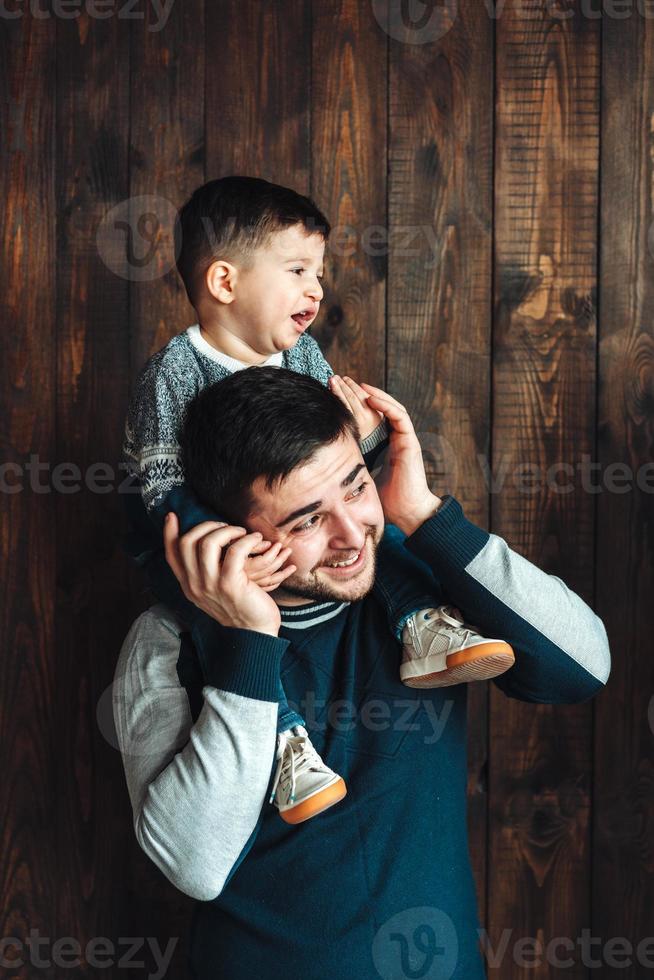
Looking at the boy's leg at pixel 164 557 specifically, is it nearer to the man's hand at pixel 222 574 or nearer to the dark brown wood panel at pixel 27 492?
the man's hand at pixel 222 574

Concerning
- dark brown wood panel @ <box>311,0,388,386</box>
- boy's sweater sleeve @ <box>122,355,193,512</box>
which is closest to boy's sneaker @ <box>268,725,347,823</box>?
boy's sweater sleeve @ <box>122,355,193,512</box>

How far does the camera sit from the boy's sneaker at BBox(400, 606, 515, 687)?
1.22 meters

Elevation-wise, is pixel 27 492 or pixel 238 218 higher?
pixel 238 218

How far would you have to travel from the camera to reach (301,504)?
49.6 inches

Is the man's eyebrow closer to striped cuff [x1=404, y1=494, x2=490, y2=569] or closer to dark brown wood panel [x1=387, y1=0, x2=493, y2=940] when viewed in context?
striped cuff [x1=404, y1=494, x2=490, y2=569]

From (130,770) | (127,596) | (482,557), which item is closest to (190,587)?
(130,770)

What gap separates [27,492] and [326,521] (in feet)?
2.64

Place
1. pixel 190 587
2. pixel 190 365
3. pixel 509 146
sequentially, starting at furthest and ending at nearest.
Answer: pixel 509 146 < pixel 190 365 < pixel 190 587

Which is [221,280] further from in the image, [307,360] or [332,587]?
[332,587]

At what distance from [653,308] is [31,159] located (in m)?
1.21

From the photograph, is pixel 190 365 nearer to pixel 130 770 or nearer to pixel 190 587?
pixel 190 587

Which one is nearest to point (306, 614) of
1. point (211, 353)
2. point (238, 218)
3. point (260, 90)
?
point (211, 353)

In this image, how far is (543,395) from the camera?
1843 mm

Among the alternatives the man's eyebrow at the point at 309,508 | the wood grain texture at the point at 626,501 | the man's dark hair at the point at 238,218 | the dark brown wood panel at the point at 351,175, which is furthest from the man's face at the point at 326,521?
the wood grain texture at the point at 626,501
